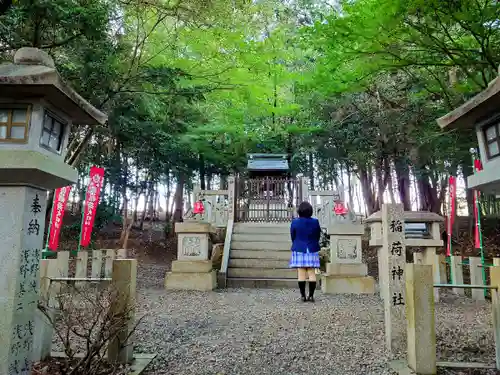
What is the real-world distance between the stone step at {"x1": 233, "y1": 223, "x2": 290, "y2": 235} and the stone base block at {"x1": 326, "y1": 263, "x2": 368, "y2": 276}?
137 inches

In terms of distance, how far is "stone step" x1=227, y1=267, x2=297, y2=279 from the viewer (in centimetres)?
943

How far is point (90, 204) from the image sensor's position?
980cm

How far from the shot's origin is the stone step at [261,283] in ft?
29.8

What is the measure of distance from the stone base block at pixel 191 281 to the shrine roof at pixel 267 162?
7879mm

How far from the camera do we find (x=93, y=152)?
50.7 feet

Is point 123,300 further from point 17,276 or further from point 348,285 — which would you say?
point 348,285

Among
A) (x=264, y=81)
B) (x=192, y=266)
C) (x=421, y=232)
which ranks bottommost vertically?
(x=192, y=266)

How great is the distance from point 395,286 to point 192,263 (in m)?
5.43

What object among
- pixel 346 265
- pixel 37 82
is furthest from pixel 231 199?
pixel 37 82

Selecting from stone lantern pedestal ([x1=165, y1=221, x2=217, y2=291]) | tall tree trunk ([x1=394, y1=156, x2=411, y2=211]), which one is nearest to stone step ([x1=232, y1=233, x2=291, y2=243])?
stone lantern pedestal ([x1=165, y1=221, x2=217, y2=291])

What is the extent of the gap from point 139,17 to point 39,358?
702 centimetres

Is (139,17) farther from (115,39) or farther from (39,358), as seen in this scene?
(39,358)

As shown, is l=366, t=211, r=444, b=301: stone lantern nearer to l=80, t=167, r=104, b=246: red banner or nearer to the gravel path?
the gravel path

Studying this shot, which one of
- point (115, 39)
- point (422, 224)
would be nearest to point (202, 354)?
point (422, 224)
